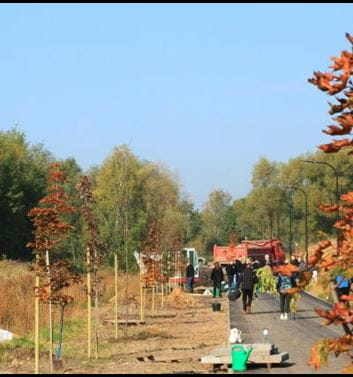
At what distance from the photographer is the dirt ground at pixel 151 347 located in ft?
56.5

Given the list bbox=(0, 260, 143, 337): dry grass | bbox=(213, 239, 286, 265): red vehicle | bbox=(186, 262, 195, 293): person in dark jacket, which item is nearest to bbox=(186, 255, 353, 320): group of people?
bbox=(186, 262, 195, 293): person in dark jacket

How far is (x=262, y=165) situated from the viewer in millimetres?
111062

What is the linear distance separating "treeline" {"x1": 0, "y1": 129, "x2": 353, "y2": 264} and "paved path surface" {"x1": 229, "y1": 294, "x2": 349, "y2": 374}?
9.98 feet

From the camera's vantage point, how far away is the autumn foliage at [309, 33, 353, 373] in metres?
5.39

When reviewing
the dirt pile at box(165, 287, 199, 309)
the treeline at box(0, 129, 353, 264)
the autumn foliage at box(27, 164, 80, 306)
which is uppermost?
the treeline at box(0, 129, 353, 264)

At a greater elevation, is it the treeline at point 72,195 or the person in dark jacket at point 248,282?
the treeline at point 72,195

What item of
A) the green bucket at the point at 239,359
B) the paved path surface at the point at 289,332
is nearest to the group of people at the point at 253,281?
the paved path surface at the point at 289,332

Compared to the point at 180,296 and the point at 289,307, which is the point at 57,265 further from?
the point at 180,296

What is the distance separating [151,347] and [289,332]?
4.52 meters

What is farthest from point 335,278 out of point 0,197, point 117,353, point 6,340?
point 0,197

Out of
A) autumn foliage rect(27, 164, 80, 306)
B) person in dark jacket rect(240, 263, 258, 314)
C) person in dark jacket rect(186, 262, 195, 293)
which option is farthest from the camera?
person in dark jacket rect(186, 262, 195, 293)

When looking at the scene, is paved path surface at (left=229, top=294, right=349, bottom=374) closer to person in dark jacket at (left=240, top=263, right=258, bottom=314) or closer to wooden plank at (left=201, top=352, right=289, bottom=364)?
wooden plank at (left=201, top=352, right=289, bottom=364)

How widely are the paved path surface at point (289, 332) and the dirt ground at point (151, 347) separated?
2.24 ft

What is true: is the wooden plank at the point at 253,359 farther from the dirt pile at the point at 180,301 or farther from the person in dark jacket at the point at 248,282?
the dirt pile at the point at 180,301
